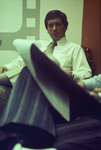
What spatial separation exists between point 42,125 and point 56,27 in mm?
1282

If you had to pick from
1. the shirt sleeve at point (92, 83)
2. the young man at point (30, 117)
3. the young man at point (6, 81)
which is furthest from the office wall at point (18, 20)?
the young man at point (30, 117)

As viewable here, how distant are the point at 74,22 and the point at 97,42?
639mm

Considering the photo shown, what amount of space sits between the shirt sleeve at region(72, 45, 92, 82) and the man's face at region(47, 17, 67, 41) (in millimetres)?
261

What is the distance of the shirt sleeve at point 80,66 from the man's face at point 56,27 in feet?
0.86

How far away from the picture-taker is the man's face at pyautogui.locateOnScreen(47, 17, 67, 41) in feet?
5.20

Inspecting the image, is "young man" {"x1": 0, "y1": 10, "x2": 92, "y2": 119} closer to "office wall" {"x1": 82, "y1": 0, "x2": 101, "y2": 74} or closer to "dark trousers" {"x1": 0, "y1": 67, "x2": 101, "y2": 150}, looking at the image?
"office wall" {"x1": 82, "y1": 0, "x2": 101, "y2": 74}

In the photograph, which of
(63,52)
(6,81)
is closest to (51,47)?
(63,52)

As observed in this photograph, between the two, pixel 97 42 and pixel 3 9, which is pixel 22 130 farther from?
pixel 3 9

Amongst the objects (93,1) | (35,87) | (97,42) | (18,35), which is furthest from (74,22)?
(35,87)

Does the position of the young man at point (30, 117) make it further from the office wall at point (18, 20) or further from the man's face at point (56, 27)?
the office wall at point (18, 20)

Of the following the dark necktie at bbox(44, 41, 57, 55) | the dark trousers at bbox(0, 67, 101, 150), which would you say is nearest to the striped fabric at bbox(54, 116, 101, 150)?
the dark trousers at bbox(0, 67, 101, 150)

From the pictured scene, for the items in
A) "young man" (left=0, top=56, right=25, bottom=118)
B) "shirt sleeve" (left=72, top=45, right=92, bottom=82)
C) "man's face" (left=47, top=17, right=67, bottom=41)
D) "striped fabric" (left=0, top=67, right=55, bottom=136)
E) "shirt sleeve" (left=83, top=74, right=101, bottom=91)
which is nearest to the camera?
"striped fabric" (left=0, top=67, right=55, bottom=136)

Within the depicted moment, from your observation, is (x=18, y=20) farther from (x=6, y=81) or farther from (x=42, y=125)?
(x=42, y=125)

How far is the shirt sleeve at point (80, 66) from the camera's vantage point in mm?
1384
